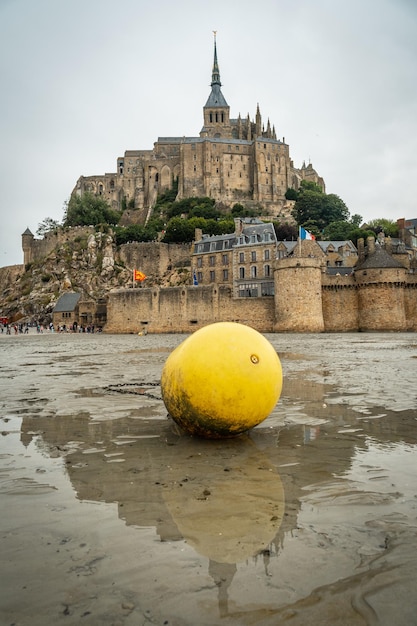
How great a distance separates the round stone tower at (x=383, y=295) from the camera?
148ft

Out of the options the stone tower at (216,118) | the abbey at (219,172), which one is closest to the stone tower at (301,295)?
the abbey at (219,172)

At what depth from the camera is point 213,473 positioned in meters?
4.83

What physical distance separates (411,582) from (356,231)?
243 ft

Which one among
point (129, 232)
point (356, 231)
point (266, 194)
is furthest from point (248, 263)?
point (266, 194)

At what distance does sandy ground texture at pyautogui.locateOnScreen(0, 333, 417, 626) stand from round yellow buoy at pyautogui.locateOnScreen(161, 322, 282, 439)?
11.7 inches

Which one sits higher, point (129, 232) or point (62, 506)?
point (129, 232)

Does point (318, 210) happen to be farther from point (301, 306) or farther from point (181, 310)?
point (301, 306)

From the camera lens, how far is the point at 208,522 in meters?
3.58

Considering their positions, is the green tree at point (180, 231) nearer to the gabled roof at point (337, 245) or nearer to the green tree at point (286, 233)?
the green tree at point (286, 233)

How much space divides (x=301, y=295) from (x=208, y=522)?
4332 centimetres

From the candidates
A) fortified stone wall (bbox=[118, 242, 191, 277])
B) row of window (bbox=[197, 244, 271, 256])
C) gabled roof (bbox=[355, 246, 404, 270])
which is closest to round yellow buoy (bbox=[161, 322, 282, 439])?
gabled roof (bbox=[355, 246, 404, 270])

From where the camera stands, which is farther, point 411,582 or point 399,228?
point 399,228

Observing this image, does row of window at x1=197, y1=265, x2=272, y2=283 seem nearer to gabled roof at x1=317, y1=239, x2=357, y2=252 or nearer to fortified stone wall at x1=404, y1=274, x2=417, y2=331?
gabled roof at x1=317, y1=239, x2=357, y2=252

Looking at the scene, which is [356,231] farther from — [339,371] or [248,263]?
[339,371]
